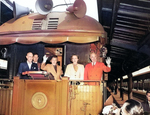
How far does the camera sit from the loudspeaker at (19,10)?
3.89 meters

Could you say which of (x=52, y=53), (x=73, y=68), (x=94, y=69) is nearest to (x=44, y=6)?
(x=52, y=53)

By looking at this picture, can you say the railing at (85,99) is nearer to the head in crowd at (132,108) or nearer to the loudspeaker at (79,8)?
the head in crowd at (132,108)

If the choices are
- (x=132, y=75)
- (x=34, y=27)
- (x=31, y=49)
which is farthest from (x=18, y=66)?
(x=132, y=75)

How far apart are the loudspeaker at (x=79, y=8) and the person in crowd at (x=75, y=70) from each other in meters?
0.91

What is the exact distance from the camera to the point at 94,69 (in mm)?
3301

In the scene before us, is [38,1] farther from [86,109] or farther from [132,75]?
[132,75]

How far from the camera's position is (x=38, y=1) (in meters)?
3.48

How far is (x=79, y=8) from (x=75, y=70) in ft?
4.32

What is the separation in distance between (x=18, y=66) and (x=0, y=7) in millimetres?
1904

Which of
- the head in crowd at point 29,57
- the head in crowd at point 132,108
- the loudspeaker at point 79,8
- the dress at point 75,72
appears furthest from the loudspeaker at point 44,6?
the head in crowd at point 132,108

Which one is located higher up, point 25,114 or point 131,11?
point 131,11

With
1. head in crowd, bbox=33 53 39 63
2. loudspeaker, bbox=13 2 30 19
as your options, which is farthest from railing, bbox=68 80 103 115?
loudspeaker, bbox=13 2 30 19

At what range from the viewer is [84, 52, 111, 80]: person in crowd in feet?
10.7

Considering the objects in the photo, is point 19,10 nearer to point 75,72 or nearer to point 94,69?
point 75,72
